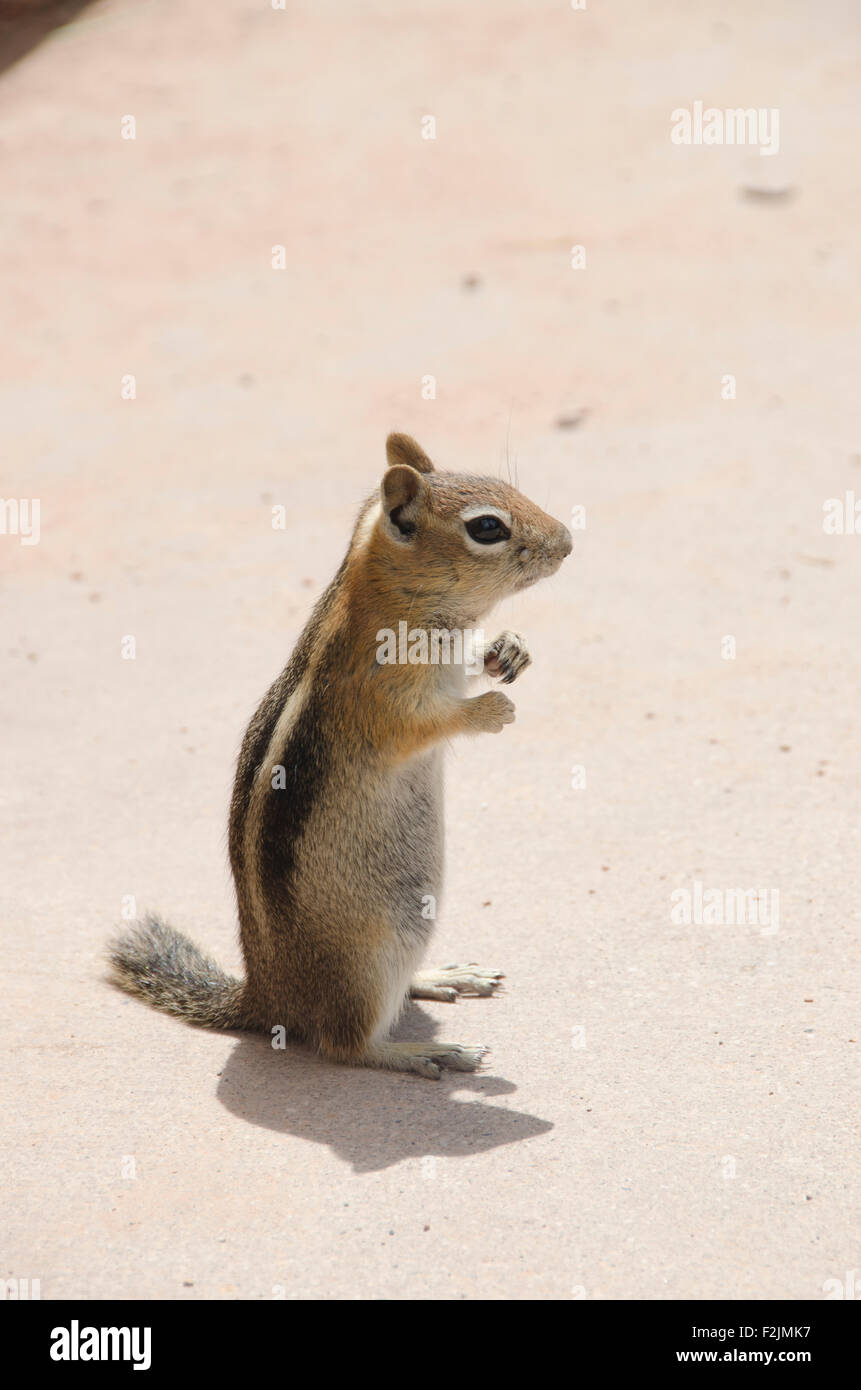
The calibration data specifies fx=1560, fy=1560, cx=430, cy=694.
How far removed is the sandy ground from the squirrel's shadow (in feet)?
0.07

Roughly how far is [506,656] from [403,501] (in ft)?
2.39

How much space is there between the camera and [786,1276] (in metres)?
4.52

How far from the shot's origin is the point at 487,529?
581 centimetres

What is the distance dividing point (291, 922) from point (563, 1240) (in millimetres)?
1593

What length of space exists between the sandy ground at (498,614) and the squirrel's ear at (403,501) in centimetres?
197

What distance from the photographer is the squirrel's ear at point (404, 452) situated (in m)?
5.84

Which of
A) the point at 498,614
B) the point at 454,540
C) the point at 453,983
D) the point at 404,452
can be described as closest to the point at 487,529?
the point at 454,540

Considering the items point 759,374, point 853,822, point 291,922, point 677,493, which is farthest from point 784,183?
point 291,922

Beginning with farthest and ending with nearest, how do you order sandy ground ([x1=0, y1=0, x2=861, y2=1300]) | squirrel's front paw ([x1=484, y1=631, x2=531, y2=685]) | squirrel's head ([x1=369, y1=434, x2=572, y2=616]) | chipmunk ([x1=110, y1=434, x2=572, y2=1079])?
squirrel's front paw ([x1=484, y1=631, x2=531, y2=685]) → squirrel's head ([x1=369, y1=434, x2=572, y2=616]) → chipmunk ([x1=110, y1=434, x2=572, y2=1079]) → sandy ground ([x1=0, y1=0, x2=861, y2=1300])

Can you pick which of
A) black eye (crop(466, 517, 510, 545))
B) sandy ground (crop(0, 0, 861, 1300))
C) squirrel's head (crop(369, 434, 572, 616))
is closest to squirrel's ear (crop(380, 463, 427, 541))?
squirrel's head (crop(369, 434, 572, 616))

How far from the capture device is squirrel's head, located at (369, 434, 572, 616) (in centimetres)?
577

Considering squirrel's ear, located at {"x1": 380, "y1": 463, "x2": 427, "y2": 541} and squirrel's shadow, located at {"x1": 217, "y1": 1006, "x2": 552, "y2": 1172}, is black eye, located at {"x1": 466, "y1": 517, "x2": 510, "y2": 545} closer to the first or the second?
squirrel's ear, located at {"x1": 380, "y1": 463, "x2": 427, "y2": 541}

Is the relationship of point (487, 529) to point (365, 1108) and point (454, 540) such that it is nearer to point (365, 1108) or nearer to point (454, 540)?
point (454, 540)

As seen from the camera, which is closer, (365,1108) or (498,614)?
(365,1108)
